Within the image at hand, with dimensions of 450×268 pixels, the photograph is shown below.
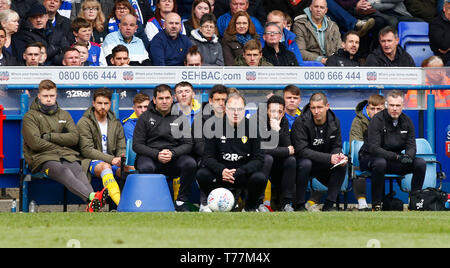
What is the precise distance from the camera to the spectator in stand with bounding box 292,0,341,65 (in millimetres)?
16016

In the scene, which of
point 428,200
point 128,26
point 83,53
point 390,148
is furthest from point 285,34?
point 428,200

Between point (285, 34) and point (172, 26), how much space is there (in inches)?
80.9

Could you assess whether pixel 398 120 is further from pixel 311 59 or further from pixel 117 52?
pixel 117 52

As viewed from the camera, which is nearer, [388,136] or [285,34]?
[388,136]

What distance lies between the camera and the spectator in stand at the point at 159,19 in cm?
1570

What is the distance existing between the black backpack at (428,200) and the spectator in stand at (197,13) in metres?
4.74

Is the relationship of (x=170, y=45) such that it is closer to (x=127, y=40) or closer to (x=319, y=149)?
(x=127, y=40)

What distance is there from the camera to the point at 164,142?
1252 cm

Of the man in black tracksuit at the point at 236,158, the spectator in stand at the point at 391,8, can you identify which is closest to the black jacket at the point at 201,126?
the man in black tracksuit at the point at 236,158

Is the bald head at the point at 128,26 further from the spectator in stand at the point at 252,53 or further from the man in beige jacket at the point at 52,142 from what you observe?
the man in beige jacket at the point at 52,142

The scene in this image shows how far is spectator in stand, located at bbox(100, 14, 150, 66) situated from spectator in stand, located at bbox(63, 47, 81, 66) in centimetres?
84

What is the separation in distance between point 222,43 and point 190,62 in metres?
1.35

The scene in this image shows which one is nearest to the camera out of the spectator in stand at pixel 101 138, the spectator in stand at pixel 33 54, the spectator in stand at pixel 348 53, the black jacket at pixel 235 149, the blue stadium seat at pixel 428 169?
the black jacket at pixel 235 149

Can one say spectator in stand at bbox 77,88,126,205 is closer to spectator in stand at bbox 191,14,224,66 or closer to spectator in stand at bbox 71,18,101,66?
spectator in stand at bbox 71,18,101,66
